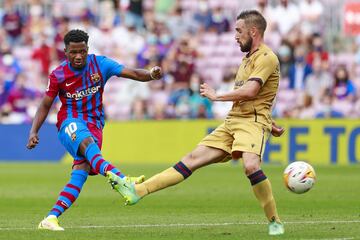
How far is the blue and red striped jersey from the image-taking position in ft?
33.7

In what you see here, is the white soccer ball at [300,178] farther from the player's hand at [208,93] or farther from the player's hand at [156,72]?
the player's hand at [156,72]

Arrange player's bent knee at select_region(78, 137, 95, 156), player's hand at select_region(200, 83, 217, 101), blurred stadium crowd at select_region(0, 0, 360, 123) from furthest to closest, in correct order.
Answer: blurred stadium crowd at select_region(0, 0, 360, 123), player's bent knee at select_region(78, 137, 95, 156), player's hand at select_region(200, 83, 217, 101)

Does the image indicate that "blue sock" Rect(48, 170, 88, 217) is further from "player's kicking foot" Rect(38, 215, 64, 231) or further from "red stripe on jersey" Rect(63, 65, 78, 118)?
"red stripe on jersey" Rect(63, 65, 78, 118)

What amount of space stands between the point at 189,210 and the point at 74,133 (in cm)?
324

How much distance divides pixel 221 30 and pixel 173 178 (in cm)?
1879

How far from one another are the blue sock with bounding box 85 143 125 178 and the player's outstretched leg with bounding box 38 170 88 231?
0.93 ft

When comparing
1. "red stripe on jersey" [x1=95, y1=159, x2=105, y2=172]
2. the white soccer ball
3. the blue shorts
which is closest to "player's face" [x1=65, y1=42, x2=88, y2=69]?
the blue shorts

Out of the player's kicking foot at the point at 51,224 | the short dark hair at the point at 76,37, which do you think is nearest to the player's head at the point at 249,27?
the short dark hair at the point at 76,37

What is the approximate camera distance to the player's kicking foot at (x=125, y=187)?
959cm

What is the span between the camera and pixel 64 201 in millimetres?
10102

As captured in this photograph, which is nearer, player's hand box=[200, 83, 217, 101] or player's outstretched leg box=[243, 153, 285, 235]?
player's hand box=[200, 83, 217, 101]

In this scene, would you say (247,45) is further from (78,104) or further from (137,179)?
(78,104)

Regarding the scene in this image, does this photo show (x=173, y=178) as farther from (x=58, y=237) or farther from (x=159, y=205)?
(x=159, y=205)

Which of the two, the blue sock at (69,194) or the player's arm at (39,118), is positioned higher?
the player's arm at (39,118)
